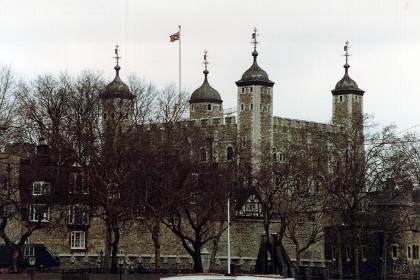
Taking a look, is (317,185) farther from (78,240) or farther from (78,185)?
(78,185)

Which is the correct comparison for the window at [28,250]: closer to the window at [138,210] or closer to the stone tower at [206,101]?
the window at [138,210]

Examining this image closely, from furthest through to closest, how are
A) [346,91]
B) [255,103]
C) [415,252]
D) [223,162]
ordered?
→ 1. [346,91]
2. [255,103]
3. [415,252]
4. [223,162]

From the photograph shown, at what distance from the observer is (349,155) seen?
11312cm

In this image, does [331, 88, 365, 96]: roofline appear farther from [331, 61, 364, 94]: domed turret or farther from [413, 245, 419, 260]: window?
[413, 245, 419, 260]: window

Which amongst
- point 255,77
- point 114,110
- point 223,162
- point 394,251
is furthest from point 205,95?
point 114,110

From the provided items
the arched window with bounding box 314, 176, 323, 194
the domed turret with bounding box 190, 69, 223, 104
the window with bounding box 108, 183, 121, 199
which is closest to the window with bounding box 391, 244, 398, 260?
the arched window with bounding box 314, 176, 323, 194

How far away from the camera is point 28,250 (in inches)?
3912

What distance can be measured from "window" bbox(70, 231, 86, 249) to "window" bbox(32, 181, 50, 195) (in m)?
10.2

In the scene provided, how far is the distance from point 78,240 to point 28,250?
6977 millimetres

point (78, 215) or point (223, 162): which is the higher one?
point (223, 162)

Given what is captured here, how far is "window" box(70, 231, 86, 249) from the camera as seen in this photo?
105000mm

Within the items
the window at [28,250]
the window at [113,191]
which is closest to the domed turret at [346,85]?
the window at [28,250]

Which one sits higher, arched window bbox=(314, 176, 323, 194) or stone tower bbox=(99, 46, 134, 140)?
stone tower bbox=(99, 46, 134, 140)

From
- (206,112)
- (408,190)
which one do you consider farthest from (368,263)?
(206,112)
